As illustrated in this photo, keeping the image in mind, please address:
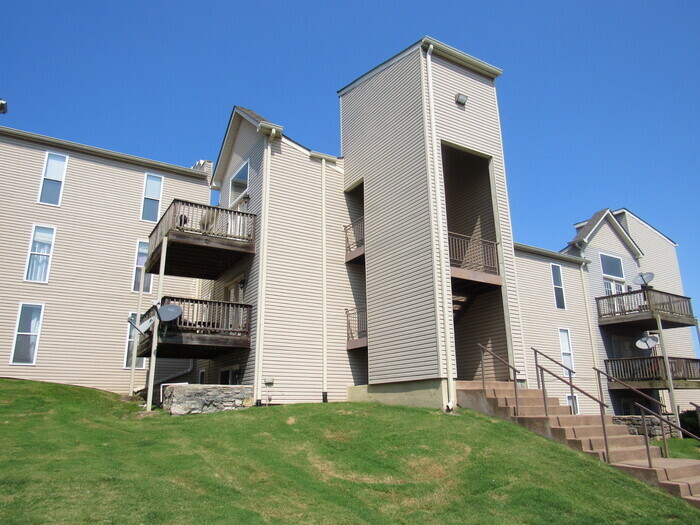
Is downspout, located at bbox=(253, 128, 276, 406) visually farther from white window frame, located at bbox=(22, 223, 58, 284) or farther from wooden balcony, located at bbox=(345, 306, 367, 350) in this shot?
white window frame, located at bbox=(22, 223, 58, 284)

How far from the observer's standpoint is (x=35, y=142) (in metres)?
20.7

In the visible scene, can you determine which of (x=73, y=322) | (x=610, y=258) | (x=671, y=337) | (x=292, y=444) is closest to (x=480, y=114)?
(x=292, y=444)

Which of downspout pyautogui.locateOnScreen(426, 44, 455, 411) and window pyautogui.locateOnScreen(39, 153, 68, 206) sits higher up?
window pyautogui.locateOnScreen(39, 153, 68, 206)

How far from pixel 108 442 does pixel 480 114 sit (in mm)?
13631

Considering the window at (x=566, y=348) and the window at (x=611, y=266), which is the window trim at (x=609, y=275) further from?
the window at (x=566, y=348)

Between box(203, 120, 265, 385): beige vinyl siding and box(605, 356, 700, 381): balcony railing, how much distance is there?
1607cm

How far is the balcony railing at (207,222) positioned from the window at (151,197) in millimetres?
4608

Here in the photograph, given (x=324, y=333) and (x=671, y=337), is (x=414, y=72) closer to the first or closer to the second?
(x=324, y=333)

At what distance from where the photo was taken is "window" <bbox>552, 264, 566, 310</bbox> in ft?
77.2

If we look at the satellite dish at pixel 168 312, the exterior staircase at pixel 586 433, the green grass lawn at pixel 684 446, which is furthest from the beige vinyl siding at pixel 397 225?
the green grass lawn at pixel 684 446

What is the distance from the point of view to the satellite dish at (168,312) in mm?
15121

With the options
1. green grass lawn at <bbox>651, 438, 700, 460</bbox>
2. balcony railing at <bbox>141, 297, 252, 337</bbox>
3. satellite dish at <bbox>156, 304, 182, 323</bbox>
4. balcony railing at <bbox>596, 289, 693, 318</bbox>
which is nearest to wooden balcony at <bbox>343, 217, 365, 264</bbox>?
balcony railing at <bbox>141, 297, 252, 337</bbox>

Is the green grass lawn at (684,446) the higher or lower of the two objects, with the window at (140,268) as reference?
lower

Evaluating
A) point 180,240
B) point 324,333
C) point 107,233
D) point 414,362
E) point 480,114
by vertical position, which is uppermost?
point 480,114
